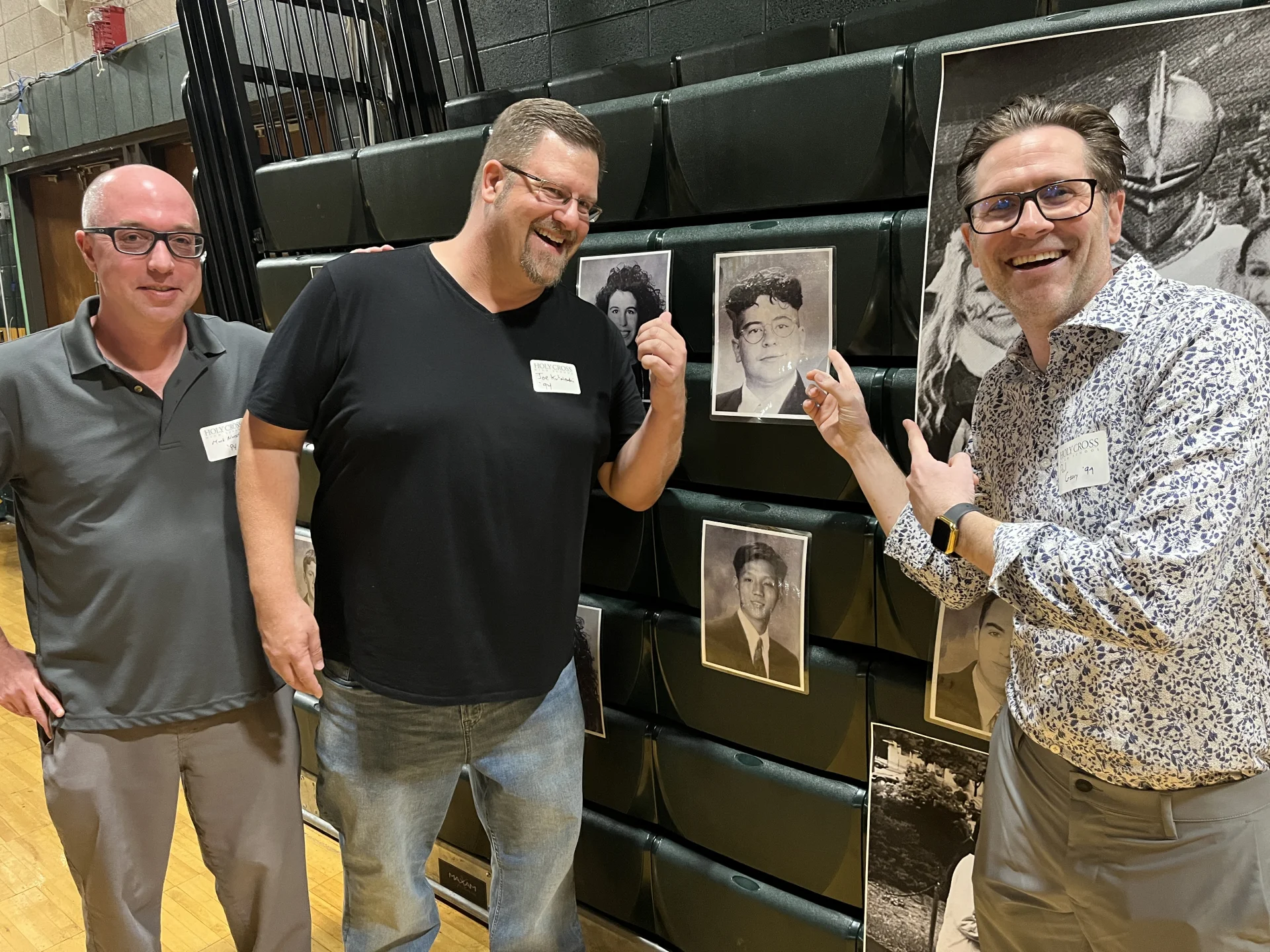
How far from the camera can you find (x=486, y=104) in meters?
2.25

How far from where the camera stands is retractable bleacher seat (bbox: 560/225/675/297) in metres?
1.80

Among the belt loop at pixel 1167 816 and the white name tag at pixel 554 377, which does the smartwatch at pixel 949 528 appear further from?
the white name tag at pixel 554 377

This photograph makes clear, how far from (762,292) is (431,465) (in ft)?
2.18

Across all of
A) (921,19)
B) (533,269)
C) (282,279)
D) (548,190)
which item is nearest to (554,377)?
(533,269)

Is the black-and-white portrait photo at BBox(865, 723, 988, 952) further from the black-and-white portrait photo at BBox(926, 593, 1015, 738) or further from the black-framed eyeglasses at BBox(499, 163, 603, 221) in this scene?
the black-framed eyeglasses at BBox(499, 163, 603, 221)

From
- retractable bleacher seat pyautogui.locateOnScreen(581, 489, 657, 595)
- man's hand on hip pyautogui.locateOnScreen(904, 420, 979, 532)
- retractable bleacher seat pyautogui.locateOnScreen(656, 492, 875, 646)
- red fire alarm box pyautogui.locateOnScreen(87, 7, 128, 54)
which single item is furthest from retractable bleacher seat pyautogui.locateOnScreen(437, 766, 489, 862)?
red fire alarm box pyautogui.locateOnScreen(87, 7, 128, 54)

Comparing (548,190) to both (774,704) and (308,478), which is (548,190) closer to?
(774,704)

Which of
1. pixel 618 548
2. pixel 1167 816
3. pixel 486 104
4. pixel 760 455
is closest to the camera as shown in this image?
pixel 1167 816

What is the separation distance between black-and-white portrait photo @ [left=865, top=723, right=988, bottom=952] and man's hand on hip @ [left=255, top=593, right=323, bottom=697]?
3.31 ft

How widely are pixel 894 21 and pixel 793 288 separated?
0.50 m

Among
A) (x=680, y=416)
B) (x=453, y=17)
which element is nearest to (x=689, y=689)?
(x=680, y=416)

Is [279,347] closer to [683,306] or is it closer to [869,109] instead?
[683,306]

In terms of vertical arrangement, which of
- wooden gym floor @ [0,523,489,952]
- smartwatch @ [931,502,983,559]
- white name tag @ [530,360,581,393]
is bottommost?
wooden gym floor @ [0,523,489,952]

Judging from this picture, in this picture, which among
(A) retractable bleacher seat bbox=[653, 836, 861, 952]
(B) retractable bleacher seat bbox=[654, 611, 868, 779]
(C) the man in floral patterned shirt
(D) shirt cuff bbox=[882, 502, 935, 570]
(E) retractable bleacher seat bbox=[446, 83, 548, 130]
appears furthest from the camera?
(E) retractable bleacher seat bbox=[446, 83, 548, 130]
